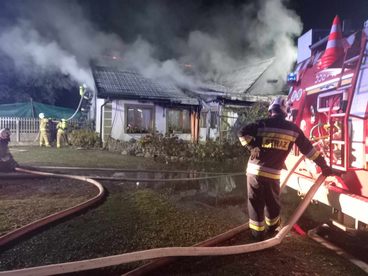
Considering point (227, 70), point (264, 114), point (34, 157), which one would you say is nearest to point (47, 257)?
point (34, 157)

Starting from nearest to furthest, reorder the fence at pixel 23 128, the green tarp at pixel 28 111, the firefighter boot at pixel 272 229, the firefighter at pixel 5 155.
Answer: the firefighter boot at pixel 272 229 < the firefighter at pixel 5 155 < the fence at pixel 23 128 < the green tarp at pixel 28 111

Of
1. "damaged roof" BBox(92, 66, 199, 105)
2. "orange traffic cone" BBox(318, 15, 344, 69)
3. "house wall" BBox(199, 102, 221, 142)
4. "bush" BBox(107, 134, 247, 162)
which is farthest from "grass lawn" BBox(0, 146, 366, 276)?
"house wall" BBox(199, 102, 221, 142)

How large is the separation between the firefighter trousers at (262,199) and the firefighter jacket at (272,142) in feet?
0.23

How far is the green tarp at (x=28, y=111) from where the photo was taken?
51.6 ft

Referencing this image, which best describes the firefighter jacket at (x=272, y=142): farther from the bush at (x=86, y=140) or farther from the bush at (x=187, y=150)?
the bush at (x=86, y=140)

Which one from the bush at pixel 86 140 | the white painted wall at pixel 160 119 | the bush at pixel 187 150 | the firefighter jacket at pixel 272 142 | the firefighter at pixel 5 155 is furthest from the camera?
the white painted wall at pixel 160 119

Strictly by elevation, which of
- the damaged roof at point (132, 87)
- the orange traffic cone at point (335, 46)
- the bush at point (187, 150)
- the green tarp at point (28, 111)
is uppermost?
the damaged roof at point (132, 87)

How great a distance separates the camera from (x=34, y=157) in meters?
9.64

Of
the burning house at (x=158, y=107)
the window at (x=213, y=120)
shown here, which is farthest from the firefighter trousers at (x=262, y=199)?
the window at (x=213, y=120)

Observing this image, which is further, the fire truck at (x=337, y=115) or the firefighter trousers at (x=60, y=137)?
the firefighter trousers at (x=60, y=137)

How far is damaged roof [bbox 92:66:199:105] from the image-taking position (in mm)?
13578

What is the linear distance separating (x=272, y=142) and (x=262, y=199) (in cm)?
61

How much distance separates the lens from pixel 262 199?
10.6ft

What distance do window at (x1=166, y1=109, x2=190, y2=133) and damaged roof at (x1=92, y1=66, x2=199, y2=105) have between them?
766 millimetres
